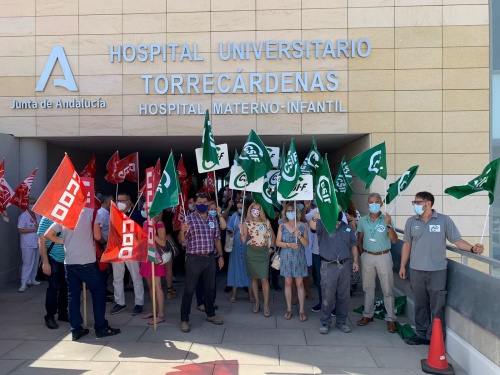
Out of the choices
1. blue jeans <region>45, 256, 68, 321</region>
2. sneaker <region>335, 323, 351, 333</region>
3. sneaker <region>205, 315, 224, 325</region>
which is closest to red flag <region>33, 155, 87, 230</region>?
blue jeans <region>45, 256, 68, 321</region>

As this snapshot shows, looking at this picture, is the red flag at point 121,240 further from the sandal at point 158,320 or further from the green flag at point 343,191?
the green flag at point 343,191

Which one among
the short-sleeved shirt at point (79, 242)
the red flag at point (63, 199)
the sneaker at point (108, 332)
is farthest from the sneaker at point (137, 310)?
the red flag at point (63, 199)

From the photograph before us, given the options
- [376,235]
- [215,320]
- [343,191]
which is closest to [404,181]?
[343,191]

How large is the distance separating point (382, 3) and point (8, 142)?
9104mm

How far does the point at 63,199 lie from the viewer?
584 centimetres

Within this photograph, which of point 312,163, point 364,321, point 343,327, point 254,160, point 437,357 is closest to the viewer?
point 437,357

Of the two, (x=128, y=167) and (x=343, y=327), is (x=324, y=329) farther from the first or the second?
(x=128, y=167)

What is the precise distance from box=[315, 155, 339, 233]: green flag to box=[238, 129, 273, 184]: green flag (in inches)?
50.6

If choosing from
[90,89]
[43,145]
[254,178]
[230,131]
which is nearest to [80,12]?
[90,89]

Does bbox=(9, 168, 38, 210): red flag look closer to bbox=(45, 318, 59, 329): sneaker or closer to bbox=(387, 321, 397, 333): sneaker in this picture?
bbox=(45, 318, 59, 329): sneaker

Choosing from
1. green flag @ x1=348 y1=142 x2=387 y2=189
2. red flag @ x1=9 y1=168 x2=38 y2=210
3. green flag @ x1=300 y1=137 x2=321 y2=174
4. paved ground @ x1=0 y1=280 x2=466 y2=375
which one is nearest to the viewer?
paved ground @ x1=0 y1=280 x2=466 y2=375

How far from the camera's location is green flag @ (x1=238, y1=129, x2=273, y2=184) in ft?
24.3

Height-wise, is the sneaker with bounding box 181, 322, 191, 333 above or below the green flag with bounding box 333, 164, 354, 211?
below

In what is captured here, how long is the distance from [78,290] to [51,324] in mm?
915
